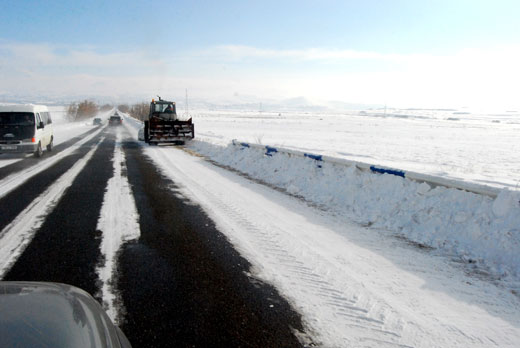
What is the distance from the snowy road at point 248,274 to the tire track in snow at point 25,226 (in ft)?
0.09

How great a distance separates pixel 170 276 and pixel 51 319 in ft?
7.12

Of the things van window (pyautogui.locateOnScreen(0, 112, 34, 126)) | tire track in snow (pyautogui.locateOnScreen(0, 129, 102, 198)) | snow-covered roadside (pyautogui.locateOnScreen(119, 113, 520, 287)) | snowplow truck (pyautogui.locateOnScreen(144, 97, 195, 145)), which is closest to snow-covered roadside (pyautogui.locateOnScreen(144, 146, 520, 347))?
snow-covered roadside (pyautogui.locateOnScreen(119, 113, 520, 287))

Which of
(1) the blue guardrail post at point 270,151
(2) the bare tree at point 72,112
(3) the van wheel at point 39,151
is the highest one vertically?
(2) the bare tree at point 72,112

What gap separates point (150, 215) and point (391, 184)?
4.62 m

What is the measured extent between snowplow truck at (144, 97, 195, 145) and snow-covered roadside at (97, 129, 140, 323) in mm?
11280

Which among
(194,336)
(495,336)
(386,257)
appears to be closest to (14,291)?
(194,336)

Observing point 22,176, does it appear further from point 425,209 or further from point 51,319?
point 425,209

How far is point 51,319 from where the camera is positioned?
1.61 m

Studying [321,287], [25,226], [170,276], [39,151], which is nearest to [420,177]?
[321,287]

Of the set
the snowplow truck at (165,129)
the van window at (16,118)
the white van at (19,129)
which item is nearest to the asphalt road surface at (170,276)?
the white van at (19,129)

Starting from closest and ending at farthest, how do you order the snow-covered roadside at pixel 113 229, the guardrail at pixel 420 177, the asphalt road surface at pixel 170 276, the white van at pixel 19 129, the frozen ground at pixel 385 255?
the asphalt road surface at pixel 170 276 < the frozen ground at pixel 385 255 < the snow-covered roadside at pixel 113 229 < the guardrail at pixel 420 177 < the white van at pixel 19 129

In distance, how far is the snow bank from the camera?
4.41 m

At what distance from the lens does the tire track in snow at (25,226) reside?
4109mm

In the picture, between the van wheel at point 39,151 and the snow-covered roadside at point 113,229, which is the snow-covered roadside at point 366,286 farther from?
the van wheel at point 39,151
